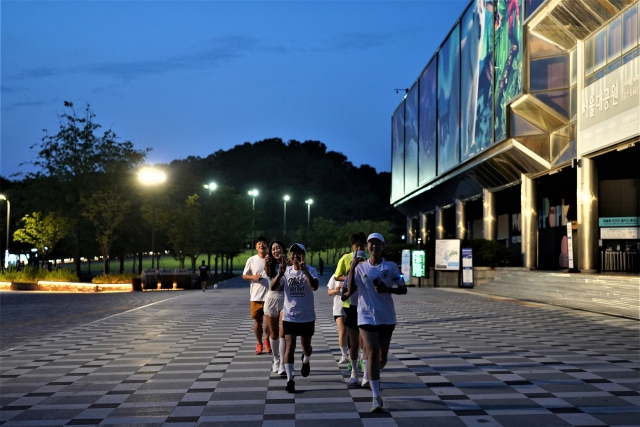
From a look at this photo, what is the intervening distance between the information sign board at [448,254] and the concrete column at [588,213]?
10033mm

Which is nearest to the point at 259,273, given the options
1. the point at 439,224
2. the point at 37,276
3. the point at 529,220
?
the point at 529,220

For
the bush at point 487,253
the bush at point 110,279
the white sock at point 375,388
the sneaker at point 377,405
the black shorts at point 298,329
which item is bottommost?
the sneaker at point 377,405

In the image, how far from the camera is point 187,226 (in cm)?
6456

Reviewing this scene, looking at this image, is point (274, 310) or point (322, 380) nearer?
point (322, 380)

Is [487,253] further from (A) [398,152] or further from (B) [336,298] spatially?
(A) [398,152]

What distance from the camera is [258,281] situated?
13094mm

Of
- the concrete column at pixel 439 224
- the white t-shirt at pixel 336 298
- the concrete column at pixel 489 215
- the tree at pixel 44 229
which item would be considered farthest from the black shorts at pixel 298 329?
the concrete column at pixel 439 224

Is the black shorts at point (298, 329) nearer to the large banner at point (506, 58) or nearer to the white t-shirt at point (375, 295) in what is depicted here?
the white t-shirt at point (375, 295)

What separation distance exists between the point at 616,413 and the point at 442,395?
195 cm

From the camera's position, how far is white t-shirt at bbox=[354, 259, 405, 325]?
8.65m

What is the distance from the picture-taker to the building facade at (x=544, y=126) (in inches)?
1194

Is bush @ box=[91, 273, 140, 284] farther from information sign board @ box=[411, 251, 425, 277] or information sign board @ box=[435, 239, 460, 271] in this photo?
information sign board @ box=[435, 239, 460, 271]

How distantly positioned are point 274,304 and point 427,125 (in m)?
57.0

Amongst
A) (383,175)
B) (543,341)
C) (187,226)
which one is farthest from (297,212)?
(543,341)
